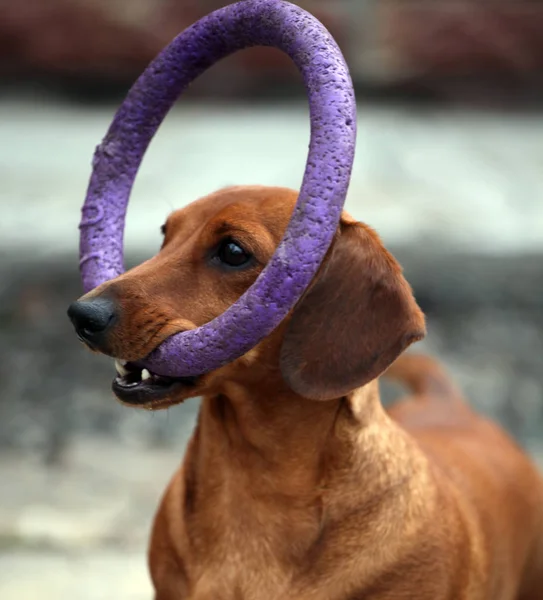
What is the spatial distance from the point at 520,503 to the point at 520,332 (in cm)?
200

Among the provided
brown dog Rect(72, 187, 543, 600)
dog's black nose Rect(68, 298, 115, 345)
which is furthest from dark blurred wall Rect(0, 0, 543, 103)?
dog's black nose Rect(68, 298, 115, 345)

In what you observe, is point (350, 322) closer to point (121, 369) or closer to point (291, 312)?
point (291, 312)

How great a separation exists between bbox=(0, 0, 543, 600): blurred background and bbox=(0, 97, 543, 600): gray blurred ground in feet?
0.03

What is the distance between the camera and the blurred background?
4645mm

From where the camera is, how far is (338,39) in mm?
5523

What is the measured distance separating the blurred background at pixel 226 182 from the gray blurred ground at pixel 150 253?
0.01 m

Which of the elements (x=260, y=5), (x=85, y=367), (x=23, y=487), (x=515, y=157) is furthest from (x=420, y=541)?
(x=515, y=157)

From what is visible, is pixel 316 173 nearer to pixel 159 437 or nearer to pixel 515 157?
pixel 159 437

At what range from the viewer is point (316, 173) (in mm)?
2186

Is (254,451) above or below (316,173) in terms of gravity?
below

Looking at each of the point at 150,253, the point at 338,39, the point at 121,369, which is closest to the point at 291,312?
the point at 121,369

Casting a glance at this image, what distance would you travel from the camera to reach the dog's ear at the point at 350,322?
2.38 meters

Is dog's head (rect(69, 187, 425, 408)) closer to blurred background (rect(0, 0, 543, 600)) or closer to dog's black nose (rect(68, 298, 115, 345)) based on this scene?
dog's black nose (rect(68, 298, 115, 345))

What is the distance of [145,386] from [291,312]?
1.31ft
